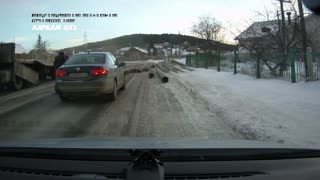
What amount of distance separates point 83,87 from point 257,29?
581 inches

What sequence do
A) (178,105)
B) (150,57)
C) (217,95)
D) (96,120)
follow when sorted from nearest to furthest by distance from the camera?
(96,120) → (178,105) → (217,95) → (150,57)

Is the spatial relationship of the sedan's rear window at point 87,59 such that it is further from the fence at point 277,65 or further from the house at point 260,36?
the house at point 260,36

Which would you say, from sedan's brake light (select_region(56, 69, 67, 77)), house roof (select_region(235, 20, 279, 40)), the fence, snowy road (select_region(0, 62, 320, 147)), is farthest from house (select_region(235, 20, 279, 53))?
sedan's brake light (select_region(56, 69, 67, 77))

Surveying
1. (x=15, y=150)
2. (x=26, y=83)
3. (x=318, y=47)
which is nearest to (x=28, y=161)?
(x=15, y=150)

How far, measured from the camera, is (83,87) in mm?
11789

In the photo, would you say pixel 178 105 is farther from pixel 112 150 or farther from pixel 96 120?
pixel 112 150

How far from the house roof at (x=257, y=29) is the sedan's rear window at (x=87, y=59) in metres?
12.3

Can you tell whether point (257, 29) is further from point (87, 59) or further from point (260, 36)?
point (87, 59)

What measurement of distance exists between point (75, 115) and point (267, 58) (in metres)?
12.2

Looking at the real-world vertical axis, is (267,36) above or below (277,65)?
above

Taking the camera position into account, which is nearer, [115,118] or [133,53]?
[115,118]

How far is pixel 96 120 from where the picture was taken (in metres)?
9.34

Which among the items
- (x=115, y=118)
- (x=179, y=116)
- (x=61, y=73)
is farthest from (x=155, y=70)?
(x=115, y=118)

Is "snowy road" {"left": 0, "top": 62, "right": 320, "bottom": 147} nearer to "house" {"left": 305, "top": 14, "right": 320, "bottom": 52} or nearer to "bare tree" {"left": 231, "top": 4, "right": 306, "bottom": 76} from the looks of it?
"bare tree" {"left": 231, "top": 4, "right": 306, "bottom": 76}
